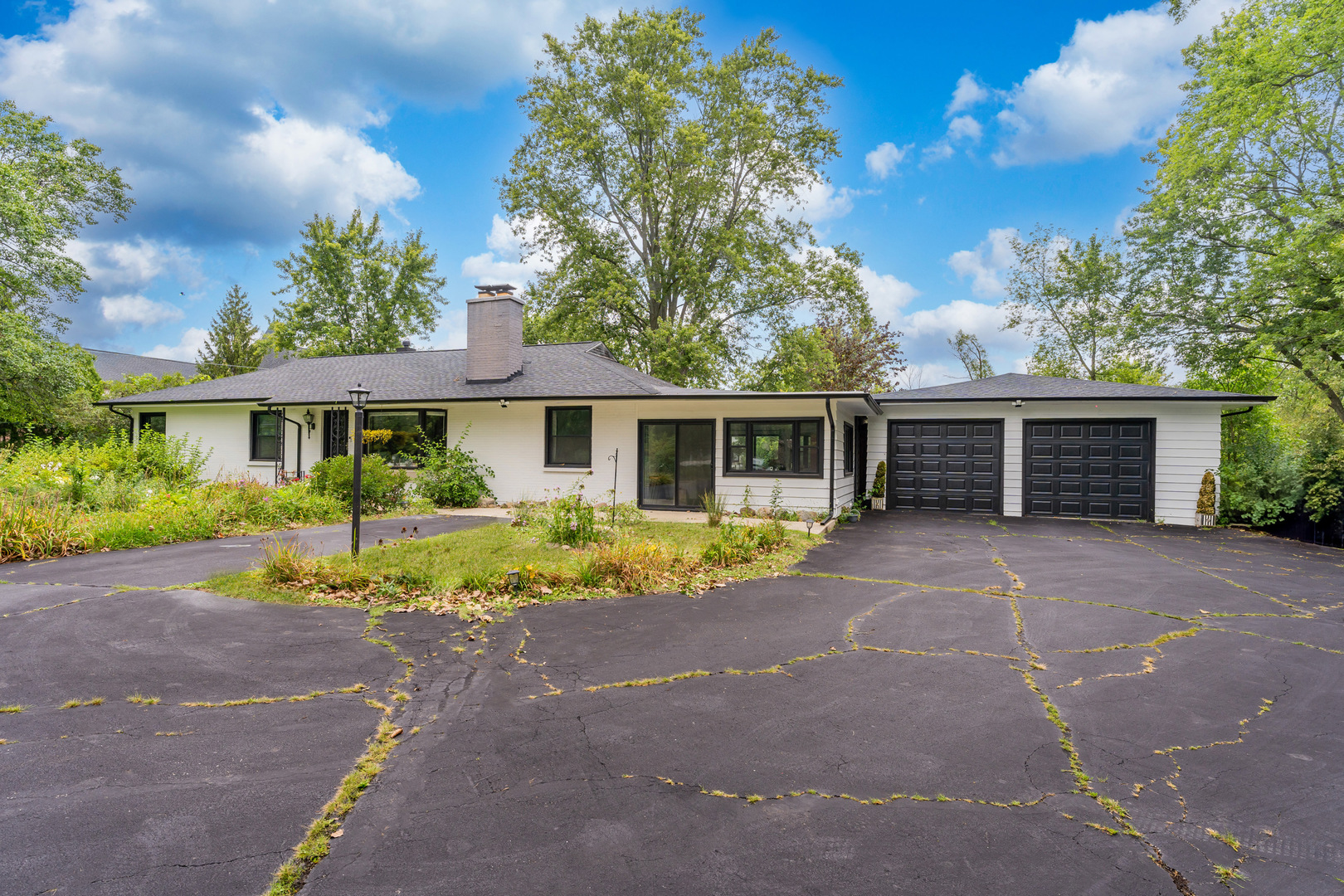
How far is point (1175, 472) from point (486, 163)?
23.6 m

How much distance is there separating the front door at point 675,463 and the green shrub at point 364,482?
544cm

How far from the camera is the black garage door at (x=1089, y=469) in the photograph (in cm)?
1315


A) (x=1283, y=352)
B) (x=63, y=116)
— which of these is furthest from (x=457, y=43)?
(x=1283, y=352)

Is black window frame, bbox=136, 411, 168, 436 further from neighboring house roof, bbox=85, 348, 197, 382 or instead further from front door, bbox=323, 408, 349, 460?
neighboring house roof, bbox=85, 348, 197, 382

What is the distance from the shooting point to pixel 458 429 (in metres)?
14.9

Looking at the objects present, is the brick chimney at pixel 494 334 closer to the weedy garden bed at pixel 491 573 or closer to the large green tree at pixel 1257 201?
the weedy garden bed at pixel 491 573

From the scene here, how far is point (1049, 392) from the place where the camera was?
13.6m

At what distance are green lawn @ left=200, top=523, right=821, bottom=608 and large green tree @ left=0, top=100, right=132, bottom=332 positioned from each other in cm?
1722

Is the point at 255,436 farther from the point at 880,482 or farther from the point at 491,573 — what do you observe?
the point at 880,482

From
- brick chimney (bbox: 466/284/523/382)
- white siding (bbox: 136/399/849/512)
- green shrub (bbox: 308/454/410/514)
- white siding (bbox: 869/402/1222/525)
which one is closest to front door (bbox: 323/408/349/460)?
white siding (bbox: 136/399/849/512)

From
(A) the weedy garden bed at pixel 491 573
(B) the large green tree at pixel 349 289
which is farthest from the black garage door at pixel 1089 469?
(B) the large green tree at pixel 349 289

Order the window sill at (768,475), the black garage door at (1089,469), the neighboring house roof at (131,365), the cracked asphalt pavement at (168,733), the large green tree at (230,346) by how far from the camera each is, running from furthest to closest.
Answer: the neighboring house roof at (131,365) → the large green tree at (230,346) → the black garage door at (1089,469) → the window sill at (768,475) → the cracked asphalt pavement at (168,733)

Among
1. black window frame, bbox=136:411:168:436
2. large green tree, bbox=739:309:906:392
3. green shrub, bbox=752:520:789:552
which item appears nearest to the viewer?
green shrub, bbox=752:520:789:552

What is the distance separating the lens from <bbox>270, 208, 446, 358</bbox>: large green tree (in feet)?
97.5
